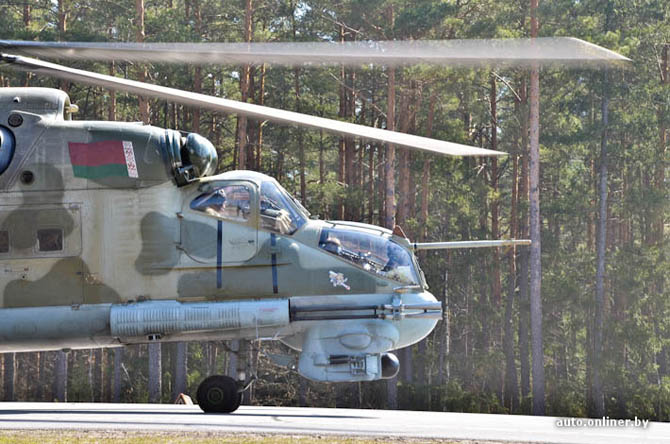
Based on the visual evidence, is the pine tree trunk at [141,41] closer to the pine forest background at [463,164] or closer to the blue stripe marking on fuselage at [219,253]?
the pine forest background at [463,164]

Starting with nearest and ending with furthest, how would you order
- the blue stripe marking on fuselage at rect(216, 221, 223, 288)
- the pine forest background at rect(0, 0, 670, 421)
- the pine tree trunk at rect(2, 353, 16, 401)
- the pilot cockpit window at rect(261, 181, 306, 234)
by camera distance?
the blue stripe marking on fuselage at rect(216, 221, 223, 288), the pilot cockpit window at rect(261, 181, 306, 234), the pine forest background at rect(0, 0, 670, 421), the pine tree trunk at rect(2, 353, 16, 401)

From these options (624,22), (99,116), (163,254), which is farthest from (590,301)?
(163,254)

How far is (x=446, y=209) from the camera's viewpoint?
40.3m

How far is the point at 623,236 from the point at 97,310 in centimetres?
3573

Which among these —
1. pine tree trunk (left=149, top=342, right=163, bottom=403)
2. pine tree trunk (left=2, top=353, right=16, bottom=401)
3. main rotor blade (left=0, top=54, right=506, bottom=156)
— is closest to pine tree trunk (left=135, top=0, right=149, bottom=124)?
pine tree trunk (left=149, top=342, right=163, bottom=403)

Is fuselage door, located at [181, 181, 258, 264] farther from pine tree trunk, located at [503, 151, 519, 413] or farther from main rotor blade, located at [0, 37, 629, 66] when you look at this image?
pine tree trunk, located at [503, 151, 519, 413]

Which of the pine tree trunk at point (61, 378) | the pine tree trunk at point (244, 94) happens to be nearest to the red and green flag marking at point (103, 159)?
the pine tree trunk at point (244, 94)

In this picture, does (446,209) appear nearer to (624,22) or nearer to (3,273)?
(624,22)

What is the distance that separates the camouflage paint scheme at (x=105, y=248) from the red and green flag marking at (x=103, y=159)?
71mm

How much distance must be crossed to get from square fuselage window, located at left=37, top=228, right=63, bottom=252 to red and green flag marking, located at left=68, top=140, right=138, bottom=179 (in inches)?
29.4

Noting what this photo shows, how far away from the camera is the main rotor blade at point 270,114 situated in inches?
363

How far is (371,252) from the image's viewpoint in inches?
493

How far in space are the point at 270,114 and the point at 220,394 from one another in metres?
4.36

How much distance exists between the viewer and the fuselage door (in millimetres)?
12078
